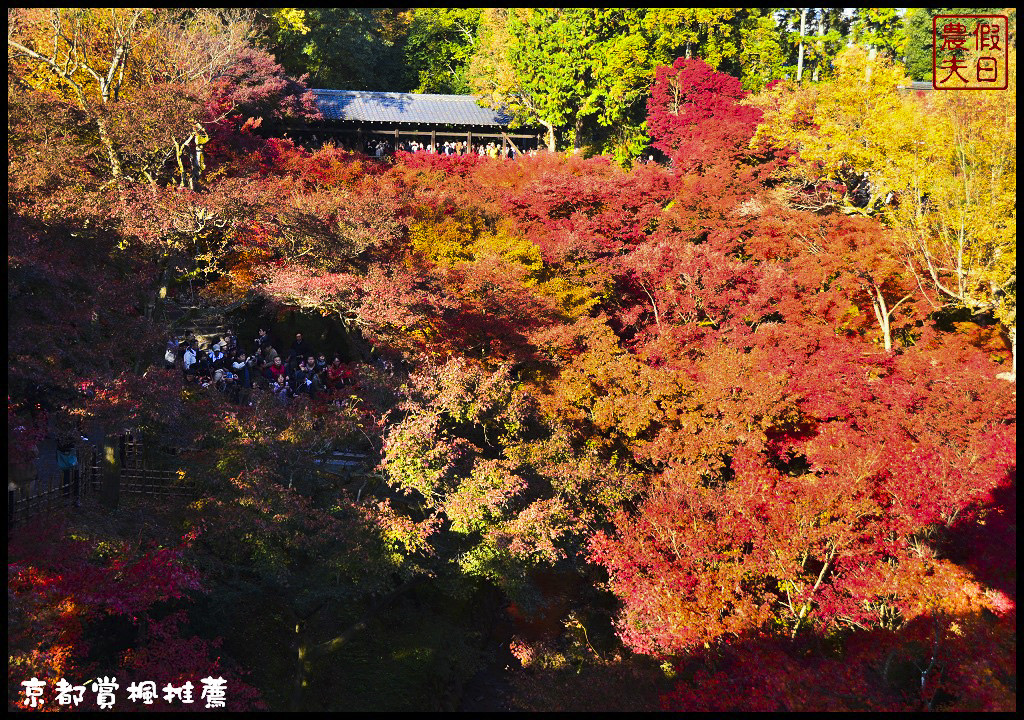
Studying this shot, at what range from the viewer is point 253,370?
19141 mm

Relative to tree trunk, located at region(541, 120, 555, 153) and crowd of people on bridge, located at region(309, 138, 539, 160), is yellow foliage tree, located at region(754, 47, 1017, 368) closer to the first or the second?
tree trunk, located at region(541, 120, 555, 153)

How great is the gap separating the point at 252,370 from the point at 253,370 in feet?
0.21

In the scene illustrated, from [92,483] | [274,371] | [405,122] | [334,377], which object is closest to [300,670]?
[92,483]

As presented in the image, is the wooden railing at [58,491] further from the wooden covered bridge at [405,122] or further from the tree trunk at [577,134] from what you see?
the tree trunk at [577,134]

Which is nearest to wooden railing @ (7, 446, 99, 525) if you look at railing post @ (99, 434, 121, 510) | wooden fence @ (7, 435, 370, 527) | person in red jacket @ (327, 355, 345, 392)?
wooden fence @ (7, 435, 370, 527)

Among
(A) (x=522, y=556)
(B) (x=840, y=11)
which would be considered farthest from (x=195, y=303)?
(B) (x=840, y=11)

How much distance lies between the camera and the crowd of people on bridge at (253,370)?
703 inches

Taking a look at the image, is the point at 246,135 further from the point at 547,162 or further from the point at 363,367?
the point at 363,367

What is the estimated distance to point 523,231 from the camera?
20672 millimetres

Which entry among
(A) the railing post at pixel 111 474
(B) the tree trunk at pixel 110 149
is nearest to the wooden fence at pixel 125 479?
(A) the railing post at pixel 111 474

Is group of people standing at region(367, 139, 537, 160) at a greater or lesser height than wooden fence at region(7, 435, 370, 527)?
greater

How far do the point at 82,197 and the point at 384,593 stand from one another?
916 cm

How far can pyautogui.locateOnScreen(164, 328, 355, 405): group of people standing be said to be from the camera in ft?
58.9

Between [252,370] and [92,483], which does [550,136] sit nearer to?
[252,370]
